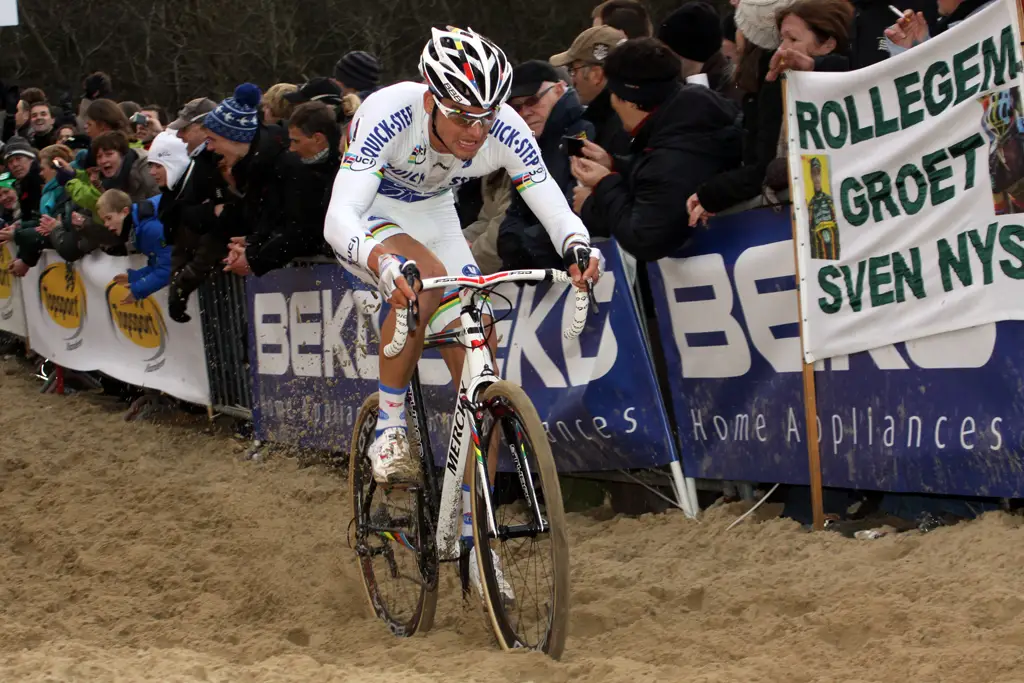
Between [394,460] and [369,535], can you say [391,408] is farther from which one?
[369,535]

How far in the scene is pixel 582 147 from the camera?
6.84 m

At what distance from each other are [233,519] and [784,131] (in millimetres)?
4270

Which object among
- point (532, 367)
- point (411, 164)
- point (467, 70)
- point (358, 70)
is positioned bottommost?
point (532, 367)

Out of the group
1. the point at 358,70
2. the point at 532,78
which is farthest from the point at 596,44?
the point at 358,70

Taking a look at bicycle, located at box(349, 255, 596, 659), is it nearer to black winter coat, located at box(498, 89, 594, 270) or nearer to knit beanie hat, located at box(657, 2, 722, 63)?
black winter coat, located at box(498, 89, 594, 270)

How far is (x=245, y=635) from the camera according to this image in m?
5.82

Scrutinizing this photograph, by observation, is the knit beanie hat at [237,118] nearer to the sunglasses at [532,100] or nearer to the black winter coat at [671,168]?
the sunglasses at [532,100]

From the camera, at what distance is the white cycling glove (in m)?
4.48

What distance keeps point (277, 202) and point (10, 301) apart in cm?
677

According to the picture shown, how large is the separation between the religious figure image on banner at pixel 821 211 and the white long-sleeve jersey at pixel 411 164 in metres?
1.32

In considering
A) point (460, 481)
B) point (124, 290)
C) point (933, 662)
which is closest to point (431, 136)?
point (460, 481)

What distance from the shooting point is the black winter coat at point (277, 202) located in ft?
28.6

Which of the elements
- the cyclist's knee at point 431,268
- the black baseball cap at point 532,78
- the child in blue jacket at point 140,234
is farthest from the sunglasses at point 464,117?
the child in blue jacket at point 140,234

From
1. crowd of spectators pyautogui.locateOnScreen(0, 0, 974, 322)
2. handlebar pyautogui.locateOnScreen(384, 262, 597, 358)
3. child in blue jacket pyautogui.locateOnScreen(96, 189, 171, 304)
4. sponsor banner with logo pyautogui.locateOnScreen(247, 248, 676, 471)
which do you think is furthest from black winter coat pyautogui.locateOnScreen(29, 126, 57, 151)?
handlebar pyautogui.locateOnScreen(384, 262, 597, 358)
